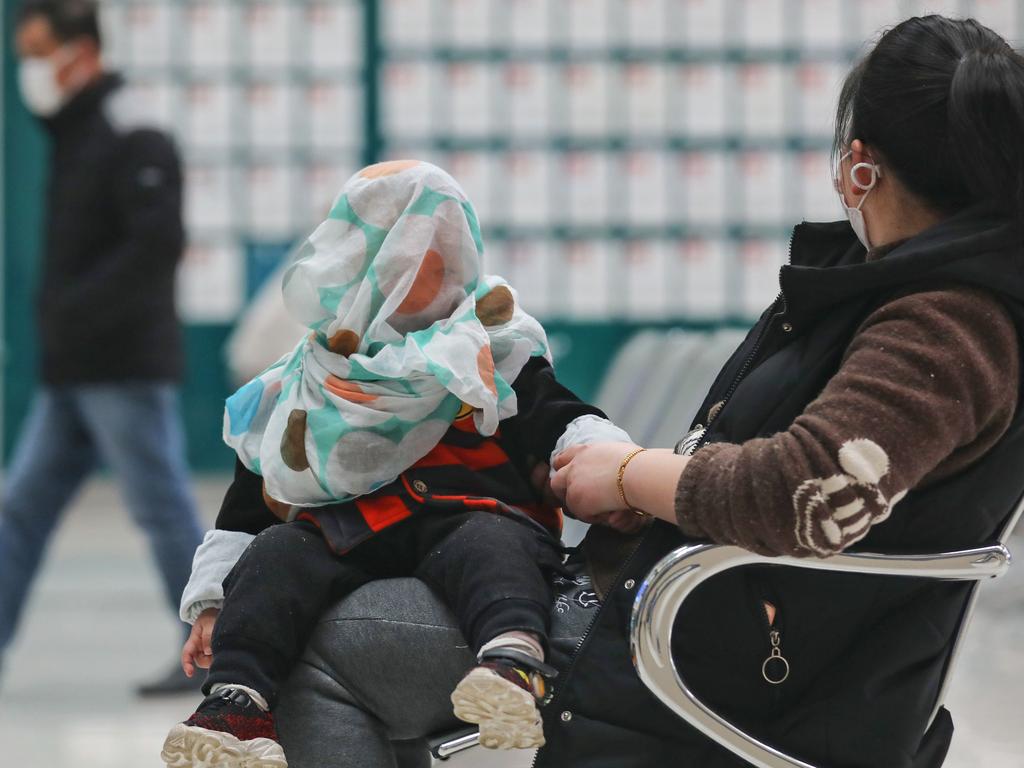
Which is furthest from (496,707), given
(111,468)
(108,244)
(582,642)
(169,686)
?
(108,244)

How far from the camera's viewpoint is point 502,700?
4.49 ft

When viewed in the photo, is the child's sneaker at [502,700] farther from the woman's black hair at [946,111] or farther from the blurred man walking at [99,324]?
the blurred man walking at [99,324]

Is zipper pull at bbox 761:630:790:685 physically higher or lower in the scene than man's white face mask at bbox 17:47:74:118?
lower

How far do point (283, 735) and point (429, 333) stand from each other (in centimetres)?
44

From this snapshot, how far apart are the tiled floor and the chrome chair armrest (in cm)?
135

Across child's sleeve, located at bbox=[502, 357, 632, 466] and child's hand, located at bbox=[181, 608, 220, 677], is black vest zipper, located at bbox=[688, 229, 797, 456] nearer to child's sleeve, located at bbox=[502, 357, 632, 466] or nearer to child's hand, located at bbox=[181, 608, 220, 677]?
child's sleeve, located at bbox=[502, 357, 632, 466]

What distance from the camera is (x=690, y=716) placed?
4.73 feet

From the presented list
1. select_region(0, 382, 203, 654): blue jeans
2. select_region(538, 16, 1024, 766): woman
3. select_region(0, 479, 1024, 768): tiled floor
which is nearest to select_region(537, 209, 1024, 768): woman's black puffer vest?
select_region(538, 16, 1024, 766): woman

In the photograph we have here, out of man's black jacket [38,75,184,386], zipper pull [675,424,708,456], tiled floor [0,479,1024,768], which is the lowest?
tiled floor [0,479,1024,768]

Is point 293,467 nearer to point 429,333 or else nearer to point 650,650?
point 429,333

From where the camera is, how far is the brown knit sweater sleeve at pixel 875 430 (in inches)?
51.9

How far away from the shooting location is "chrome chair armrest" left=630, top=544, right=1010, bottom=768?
1399mm

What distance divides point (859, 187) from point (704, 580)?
415 mm

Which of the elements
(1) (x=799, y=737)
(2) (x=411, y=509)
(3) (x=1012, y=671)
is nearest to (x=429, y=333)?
(2) (x=411, y=509)
